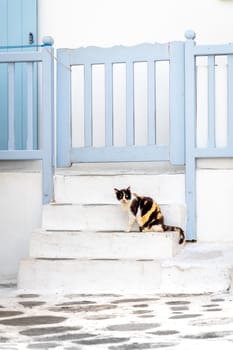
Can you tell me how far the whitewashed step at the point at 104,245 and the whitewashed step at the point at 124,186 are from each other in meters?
0.49

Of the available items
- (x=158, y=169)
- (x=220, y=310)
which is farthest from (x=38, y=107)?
(x=220, y=310)

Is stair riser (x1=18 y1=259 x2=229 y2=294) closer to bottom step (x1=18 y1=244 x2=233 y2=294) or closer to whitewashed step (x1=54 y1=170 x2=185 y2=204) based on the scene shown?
bottom step (x1=18 y1=244 x2=233 y2=294)

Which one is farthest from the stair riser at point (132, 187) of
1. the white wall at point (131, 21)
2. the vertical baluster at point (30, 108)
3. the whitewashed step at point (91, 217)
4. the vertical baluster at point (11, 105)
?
the white wall at point (131, 21)

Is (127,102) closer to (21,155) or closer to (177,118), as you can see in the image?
(177,118)

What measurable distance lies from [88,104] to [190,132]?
934 mm

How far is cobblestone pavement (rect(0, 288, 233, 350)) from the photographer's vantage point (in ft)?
12.9

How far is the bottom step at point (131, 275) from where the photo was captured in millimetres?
5480

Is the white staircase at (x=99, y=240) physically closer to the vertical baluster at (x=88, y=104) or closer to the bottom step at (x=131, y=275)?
the bottom step at (x=131, y=275)

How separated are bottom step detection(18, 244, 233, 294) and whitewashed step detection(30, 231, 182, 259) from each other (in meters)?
0.09

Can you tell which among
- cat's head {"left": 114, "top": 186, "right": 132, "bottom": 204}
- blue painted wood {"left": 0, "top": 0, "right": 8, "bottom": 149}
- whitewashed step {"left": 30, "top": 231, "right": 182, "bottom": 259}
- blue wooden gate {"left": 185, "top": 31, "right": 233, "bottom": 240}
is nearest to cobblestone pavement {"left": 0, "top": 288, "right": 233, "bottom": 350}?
whitewashed step {"left": 30, "top": 231, "right": 182, "bottom": 259}

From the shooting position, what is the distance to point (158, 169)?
268 inches

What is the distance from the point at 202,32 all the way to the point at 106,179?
1977mm

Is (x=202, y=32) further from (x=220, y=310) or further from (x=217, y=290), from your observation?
(x=220, y=310)

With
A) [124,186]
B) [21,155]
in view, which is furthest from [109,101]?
[21,155]
